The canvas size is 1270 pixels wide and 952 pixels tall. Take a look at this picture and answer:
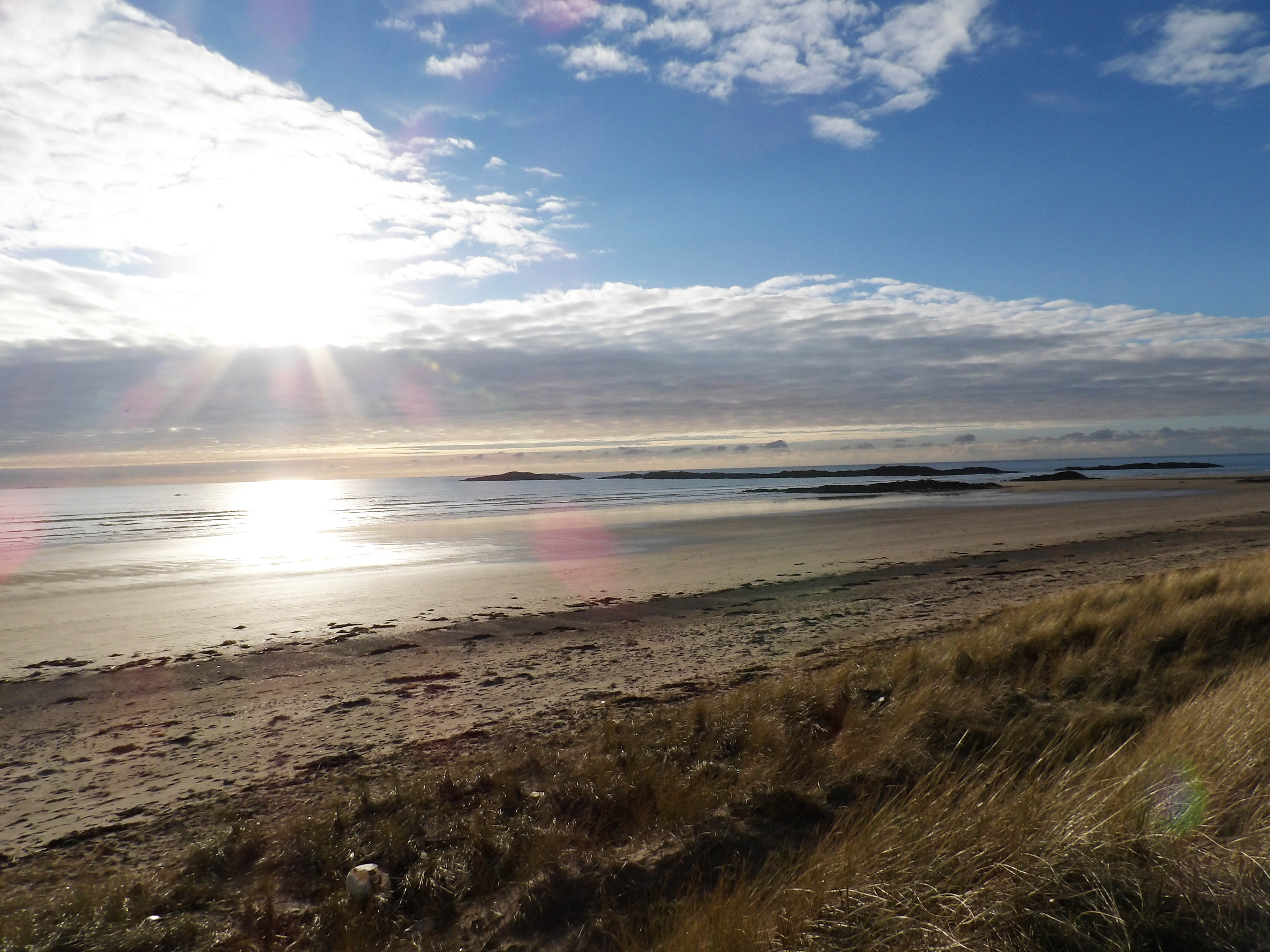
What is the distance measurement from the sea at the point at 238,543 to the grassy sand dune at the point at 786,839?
9.18m

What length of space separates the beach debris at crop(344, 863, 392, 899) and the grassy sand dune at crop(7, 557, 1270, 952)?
0.20ft

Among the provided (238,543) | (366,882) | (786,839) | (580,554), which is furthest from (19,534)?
(786,839)

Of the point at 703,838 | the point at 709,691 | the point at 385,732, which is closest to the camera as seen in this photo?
the point at 703,838

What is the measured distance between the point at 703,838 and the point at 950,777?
1.76 meters

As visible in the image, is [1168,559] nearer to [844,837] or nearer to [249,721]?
[844,837]

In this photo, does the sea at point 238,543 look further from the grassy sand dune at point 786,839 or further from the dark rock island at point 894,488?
the grassy sand dune at point 786,839

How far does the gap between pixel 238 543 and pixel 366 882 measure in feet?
93.9

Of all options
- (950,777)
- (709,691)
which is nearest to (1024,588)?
(709,691)

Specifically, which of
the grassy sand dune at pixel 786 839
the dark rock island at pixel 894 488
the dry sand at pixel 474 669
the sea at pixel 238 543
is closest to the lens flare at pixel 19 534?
the sea at pixel 238 543

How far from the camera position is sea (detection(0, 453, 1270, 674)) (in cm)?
1441

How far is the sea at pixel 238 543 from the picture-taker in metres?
14.4

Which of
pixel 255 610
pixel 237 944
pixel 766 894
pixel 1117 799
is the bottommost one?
pixel 255 610

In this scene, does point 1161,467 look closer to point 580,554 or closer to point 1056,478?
point 1056,478

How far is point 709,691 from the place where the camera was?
26.4 ft
